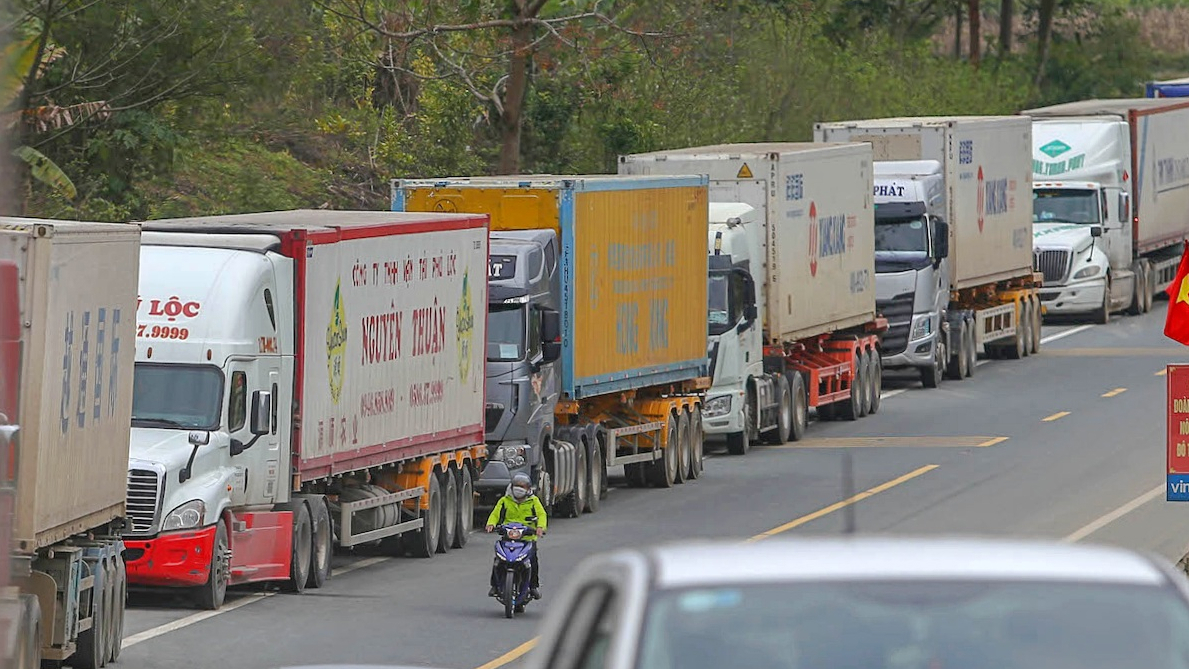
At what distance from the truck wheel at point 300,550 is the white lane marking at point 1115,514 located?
708 cm

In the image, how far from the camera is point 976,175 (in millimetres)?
41969

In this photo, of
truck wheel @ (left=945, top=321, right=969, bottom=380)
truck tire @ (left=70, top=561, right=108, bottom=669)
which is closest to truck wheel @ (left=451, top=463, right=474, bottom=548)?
truck tire @ (left=70, top=561, right=108, bottom=669)

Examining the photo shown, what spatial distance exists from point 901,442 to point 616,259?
7416mm

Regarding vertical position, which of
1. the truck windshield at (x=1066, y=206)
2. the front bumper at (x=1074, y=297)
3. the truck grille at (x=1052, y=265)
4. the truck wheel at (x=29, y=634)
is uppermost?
the truck windshield at (x=1066, y=206)

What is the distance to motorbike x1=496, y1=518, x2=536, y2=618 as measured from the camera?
19.7 meters

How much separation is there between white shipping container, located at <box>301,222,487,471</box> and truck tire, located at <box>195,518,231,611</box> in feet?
4.99

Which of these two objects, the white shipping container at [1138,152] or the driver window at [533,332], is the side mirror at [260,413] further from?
the white shipping container at [1138,152]

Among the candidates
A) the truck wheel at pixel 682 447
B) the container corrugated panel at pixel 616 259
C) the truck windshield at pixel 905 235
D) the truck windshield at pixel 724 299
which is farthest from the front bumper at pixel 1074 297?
the truck wheel at pixel 682 447

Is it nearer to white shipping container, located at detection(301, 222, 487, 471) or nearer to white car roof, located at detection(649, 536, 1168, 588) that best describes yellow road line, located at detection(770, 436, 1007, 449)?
white shipping container, located at detection(301, 222, 487, 471)

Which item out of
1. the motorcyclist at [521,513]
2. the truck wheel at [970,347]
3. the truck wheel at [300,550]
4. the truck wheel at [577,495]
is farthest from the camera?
the truck wheel at [970,347]

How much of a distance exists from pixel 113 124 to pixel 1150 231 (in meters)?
27.2

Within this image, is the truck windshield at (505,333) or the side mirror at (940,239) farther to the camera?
the side mirror at (940,239)

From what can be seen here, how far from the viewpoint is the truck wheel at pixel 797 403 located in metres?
34.0

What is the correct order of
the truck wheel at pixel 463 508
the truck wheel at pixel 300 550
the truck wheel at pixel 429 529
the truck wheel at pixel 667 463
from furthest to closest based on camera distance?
the truck wheel at pixel 667 463 < the truck wheel at pixel 463 508 < the truck wheel at pixel 429 529 < the truck wheel at pixel 300 550
